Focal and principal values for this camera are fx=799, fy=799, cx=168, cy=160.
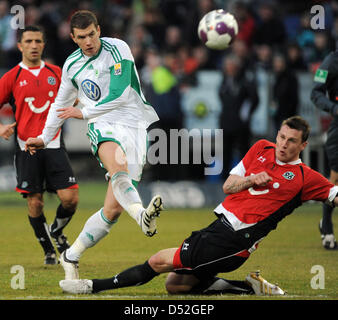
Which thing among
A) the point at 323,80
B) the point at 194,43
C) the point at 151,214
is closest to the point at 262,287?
the point at 151,214

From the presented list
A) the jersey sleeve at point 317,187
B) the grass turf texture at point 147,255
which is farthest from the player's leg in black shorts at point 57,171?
the jersey sleeve at point 317,187

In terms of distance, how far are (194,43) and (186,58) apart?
157cm

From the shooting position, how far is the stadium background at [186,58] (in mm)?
15945

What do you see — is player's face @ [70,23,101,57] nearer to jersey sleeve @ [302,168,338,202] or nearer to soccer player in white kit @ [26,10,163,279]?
soccer player in white kit @ [26,10,163,279]

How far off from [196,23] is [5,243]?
9799 millimetres

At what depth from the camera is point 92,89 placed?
7.54 meters

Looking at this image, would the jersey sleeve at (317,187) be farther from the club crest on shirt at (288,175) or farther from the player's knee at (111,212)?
the player's knee at (111,212)

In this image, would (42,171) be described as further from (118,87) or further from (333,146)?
(333,146)

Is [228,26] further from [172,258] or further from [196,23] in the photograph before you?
[196,23]

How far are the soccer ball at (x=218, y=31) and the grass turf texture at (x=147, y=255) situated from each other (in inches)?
104

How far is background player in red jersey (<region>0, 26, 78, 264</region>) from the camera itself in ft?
29.2

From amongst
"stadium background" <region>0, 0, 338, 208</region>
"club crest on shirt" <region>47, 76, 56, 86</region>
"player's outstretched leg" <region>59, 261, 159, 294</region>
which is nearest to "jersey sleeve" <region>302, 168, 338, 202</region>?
"player's outstretched leg" <region>59, 261, 159, 294</region>

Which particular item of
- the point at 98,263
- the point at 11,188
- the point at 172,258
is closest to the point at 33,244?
the point at 98,263

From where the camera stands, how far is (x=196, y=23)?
18797 millimetres
